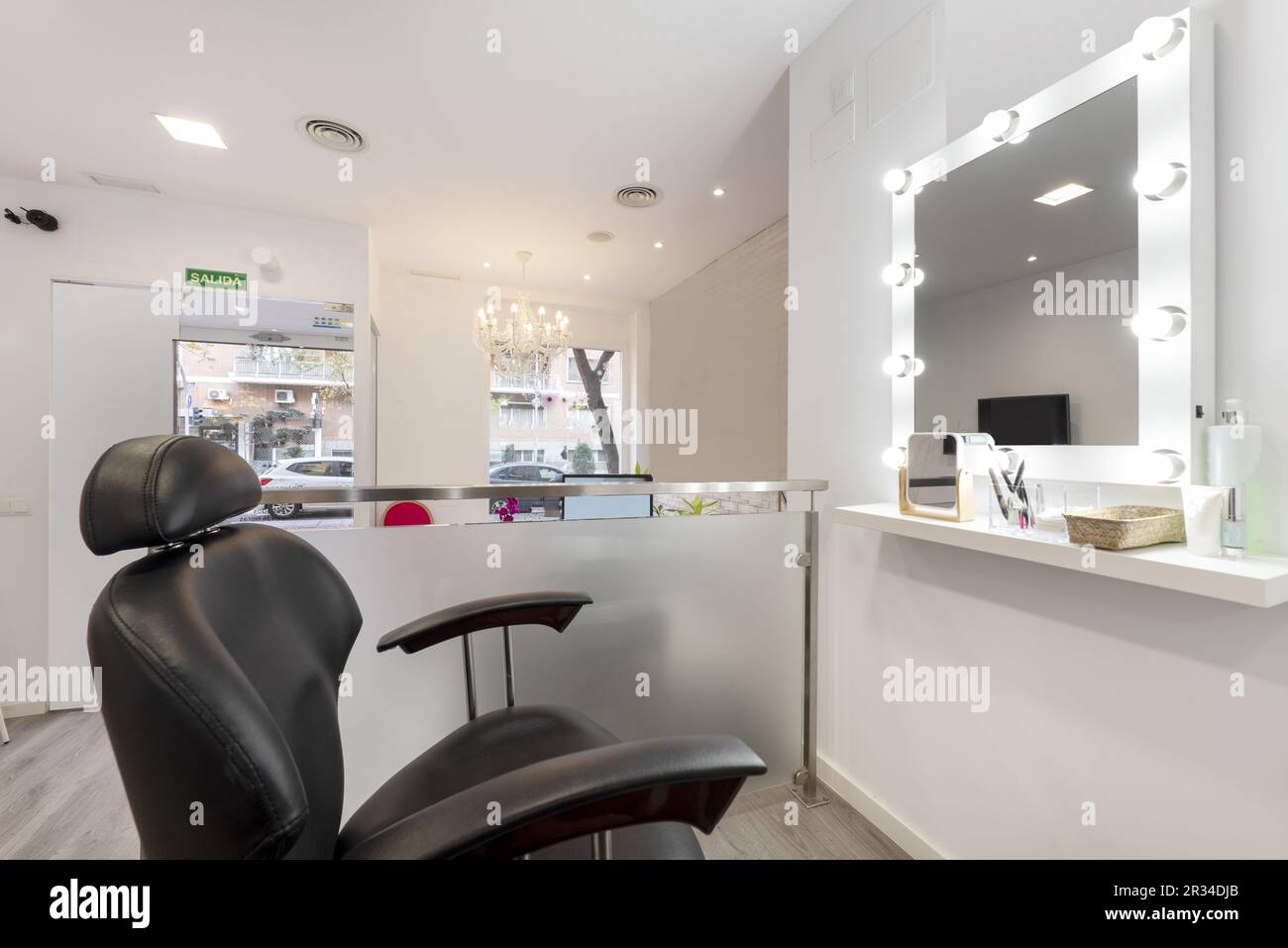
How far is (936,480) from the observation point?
1.47 meters

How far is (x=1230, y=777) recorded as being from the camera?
997 millimetres

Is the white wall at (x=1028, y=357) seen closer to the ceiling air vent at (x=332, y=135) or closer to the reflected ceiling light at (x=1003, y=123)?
the reflected ceiling light at (x=1003, y=123)

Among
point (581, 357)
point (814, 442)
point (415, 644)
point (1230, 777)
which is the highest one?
point (581, 357)

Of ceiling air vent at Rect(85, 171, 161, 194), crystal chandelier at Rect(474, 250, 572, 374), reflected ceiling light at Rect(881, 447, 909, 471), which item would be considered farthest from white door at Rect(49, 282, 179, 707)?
reflected ceiling light at Rect(881, 447, 909, 471)

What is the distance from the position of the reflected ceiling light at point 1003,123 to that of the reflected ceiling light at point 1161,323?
0.60m

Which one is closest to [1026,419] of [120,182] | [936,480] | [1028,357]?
[1028,357]

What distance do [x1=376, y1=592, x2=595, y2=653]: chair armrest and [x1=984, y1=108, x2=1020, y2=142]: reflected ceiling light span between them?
1.57 meters

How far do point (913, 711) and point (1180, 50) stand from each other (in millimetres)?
1710

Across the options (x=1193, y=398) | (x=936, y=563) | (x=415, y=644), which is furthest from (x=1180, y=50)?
(x=415, y=644)

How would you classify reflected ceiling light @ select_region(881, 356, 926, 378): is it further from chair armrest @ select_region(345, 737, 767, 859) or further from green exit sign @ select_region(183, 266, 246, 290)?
green exit sign @ select_region(183, 266, 246, 290)

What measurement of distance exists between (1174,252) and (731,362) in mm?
3127

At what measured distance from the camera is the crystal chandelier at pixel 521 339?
160 inches

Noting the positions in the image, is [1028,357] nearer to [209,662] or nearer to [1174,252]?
[1174,252]
